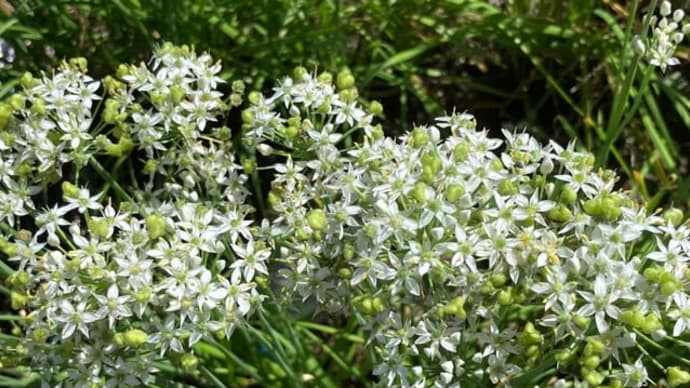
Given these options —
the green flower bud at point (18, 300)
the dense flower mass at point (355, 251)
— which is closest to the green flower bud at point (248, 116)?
the dense flower mass at point (355, 251)

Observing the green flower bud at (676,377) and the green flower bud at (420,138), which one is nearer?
the green flower bud at (676,377)

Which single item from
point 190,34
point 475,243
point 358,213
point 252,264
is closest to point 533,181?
point 475,243

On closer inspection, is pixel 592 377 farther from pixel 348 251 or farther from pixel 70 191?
pixel 70 191

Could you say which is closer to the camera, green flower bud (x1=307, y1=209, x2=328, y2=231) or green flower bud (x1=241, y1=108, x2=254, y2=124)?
green flower bud (x1=307, y1=209, x2=328, y2=231)

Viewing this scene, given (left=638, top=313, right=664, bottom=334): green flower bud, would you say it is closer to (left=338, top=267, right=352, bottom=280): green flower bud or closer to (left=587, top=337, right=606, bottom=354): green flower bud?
(left=587, top=337, right=606, bottom=354): green flower bud

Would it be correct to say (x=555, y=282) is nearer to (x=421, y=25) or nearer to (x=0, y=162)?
(x=0, y=162)

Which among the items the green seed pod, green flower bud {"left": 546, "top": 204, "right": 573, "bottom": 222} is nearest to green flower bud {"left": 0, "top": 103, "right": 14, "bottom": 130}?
the green seed pod

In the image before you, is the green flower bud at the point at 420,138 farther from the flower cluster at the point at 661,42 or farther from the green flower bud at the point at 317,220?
the flower cluster at the point at 661,42
